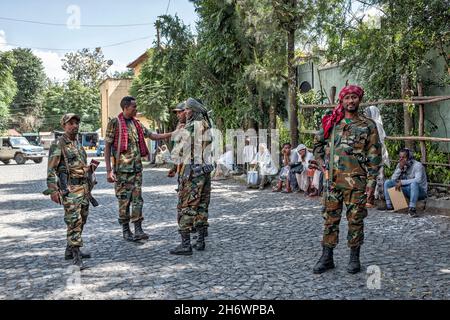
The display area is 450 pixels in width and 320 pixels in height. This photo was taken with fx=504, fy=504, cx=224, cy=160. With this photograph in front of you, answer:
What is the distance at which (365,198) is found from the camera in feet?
16.6

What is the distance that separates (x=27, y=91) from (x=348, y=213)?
6295 centimetres

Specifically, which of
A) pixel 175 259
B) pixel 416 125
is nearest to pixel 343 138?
pixel 175 259

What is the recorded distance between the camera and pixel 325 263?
207 inches

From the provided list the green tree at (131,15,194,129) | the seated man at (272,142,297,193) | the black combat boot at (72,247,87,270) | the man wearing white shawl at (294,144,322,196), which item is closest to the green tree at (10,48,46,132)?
the green tree at (131,15,194,129)

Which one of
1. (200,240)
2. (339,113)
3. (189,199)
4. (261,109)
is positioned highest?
(261,109)

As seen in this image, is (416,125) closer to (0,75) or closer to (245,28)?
(245,28)

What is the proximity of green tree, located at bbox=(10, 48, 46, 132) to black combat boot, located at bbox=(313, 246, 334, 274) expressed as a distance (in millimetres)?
58448

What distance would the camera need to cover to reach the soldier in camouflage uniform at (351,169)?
5.07 metres

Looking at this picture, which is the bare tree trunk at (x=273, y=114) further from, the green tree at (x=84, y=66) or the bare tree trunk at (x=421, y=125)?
the green tree at (x=84, y=66)

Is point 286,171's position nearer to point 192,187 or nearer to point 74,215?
point 192,187

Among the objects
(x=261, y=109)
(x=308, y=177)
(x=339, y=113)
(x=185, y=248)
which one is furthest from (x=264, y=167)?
(x=339, y=113)

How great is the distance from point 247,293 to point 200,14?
13927 millimetres

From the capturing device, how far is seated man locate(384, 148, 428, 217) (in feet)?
29.0

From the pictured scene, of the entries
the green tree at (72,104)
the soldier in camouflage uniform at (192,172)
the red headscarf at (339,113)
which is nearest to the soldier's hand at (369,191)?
the red headscarf at (339,113)
